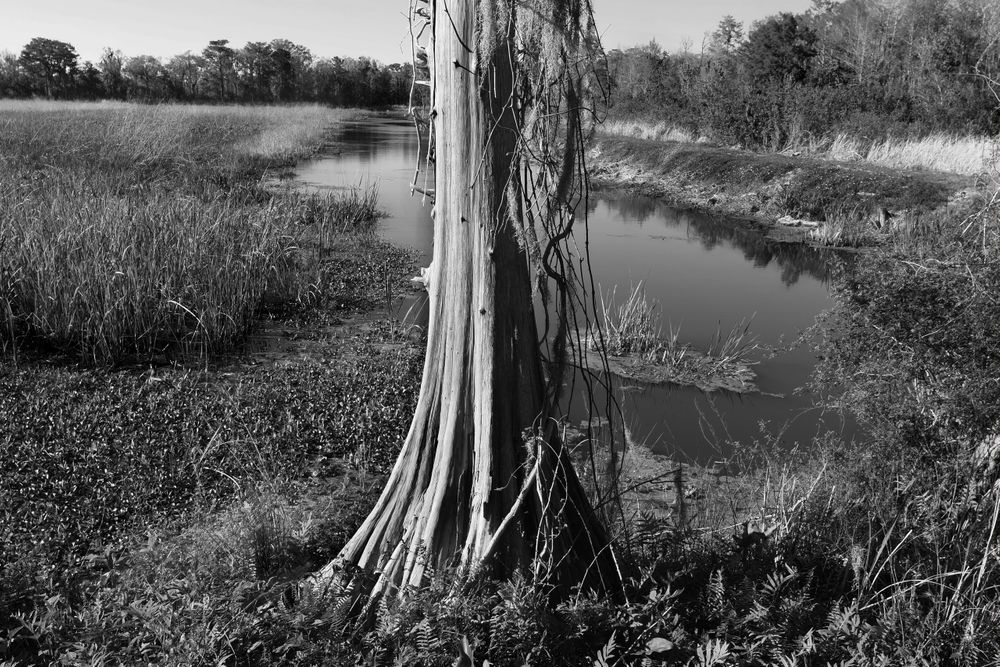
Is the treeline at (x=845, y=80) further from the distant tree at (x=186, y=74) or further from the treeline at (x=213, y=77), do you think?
the distant tree at (x=186, y=74)

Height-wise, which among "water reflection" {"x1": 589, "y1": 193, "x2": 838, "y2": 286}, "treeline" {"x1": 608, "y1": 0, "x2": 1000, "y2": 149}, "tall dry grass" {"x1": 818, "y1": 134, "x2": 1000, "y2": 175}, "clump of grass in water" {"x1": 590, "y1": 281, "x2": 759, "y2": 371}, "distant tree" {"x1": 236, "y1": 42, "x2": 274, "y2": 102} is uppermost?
"distant tree" {"x1": 236, "y1": 42, "x2": 274, "y2": 102}

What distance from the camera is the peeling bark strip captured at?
2293 millimetres

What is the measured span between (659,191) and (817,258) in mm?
7248

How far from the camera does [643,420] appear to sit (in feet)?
20.0

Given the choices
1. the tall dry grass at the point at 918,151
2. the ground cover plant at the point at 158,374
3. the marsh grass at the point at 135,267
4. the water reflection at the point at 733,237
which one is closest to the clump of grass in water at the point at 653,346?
the ground cover plant at the point at 158,374

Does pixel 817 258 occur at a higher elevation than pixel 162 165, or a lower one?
lower

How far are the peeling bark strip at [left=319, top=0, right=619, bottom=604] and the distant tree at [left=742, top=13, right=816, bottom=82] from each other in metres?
23.2

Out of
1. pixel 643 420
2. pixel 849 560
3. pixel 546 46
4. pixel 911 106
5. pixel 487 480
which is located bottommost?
pixel 643 420

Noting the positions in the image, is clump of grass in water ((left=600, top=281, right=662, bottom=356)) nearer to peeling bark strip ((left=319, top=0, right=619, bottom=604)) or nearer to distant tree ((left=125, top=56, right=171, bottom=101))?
peeling bark strip ((left=319, top=0, right=619, bottom=604))

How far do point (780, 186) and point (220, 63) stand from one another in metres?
62.3

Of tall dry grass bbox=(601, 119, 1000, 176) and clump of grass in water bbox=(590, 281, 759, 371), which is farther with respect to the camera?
tall dry grass bbox=(601, 119, 1000, 176)

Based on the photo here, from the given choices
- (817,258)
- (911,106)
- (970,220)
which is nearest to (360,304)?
(970,220)

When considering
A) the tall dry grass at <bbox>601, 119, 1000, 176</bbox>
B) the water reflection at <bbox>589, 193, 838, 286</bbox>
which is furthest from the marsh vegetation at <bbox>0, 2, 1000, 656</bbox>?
the tall dry grass at <bbox>601, 119, 1000, 176</bbox>

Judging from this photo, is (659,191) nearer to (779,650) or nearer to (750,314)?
(750,314)
